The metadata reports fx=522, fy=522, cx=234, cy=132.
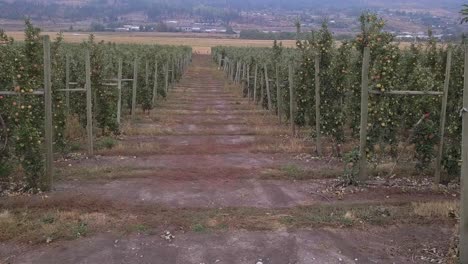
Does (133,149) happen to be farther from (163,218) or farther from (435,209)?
(435,209)

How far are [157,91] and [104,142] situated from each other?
11.2 metres

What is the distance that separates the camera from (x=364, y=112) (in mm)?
9555

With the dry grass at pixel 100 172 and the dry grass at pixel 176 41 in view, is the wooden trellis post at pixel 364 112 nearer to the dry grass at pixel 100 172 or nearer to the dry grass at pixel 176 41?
the dry grass at pixel 100 172

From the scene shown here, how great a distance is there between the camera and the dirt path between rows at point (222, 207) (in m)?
6.62

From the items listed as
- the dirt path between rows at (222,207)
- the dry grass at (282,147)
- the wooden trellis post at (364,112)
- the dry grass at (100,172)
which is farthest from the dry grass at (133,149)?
the wooden trellis post at (364,112)

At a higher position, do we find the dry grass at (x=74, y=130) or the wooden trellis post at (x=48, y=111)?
the wooden trellis post at (x=48, y=111)

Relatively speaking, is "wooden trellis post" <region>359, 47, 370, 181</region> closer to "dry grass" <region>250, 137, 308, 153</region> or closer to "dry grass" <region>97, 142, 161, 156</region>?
"dry grass" <region>250, 137, 308, 153</region>

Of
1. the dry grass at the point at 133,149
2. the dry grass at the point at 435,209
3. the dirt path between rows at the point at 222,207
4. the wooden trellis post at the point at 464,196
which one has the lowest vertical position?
the dry grass at the point at 133,149

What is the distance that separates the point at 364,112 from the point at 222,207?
322 cm

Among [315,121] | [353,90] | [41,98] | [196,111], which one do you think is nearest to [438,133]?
[353,90]

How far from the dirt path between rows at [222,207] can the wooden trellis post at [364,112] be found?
43 cm

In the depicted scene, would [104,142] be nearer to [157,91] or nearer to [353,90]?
[353,90]

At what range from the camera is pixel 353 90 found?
11.1 meters

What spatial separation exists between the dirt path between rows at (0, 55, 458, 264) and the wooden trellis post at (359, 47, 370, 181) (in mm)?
428
